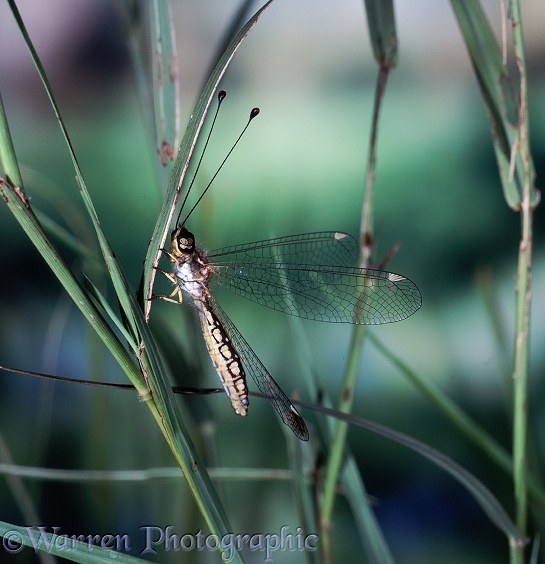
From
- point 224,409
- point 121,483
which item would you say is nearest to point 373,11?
point 224,409

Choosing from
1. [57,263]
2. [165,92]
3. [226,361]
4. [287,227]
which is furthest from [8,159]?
[287,227]

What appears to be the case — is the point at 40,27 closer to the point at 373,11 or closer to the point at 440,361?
the point at 373,11

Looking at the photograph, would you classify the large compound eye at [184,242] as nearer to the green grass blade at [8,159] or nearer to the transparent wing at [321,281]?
the transparent wing at [321,281]

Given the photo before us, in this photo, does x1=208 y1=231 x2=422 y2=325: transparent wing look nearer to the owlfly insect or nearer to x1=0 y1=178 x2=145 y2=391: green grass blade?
the owlfly insect

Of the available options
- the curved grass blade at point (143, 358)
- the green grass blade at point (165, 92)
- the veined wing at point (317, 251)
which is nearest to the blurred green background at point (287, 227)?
the veined wing at point (317, 251)

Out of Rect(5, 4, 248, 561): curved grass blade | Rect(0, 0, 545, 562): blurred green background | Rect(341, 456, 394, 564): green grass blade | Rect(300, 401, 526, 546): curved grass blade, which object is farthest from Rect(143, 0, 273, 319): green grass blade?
Rect(0, 0, 545, 562): blurred green background

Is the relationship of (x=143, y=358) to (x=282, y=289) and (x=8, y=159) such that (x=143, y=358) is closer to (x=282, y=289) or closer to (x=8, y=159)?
(x=8, y=159)

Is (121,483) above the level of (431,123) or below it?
below
